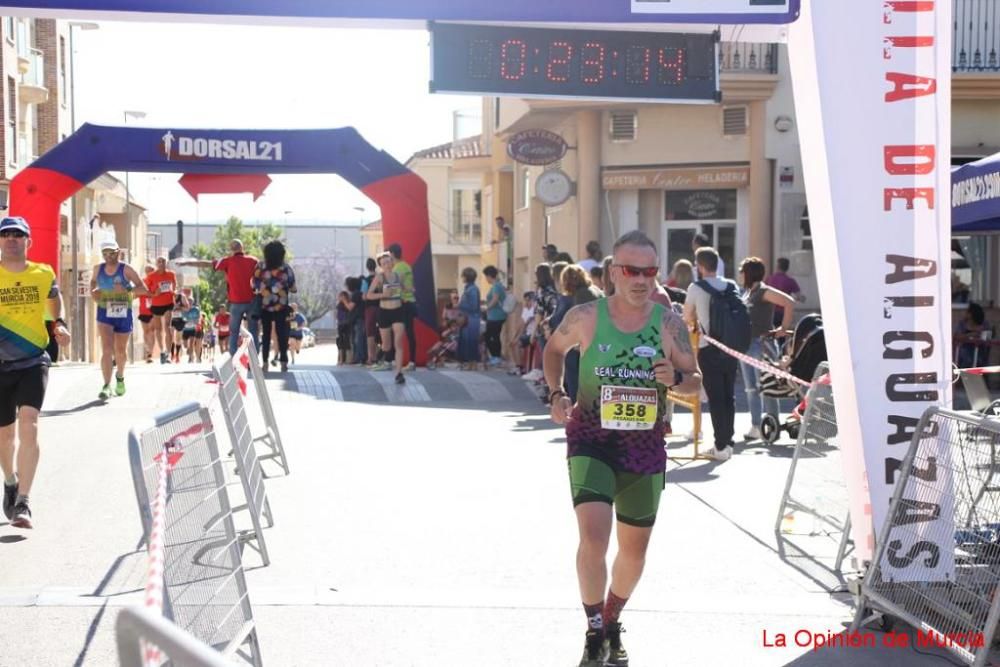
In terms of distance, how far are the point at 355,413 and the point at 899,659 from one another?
410 inches

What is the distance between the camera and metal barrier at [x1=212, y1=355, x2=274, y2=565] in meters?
7.87

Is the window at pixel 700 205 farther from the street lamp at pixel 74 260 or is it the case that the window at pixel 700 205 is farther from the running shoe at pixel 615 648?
the running shoe at pixel 615 648

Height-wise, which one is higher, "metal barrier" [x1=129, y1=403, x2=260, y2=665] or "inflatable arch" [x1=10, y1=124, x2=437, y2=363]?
"inflatable arch" [x1=10, y1=124, x2=437, y2=363]

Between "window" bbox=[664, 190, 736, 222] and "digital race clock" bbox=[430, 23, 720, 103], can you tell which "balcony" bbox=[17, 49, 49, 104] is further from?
"digital race clock" bbox=[430, 23, 720, 103]

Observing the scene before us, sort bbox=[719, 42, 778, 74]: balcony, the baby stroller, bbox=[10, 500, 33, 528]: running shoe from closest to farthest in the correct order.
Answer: bbox=[10, 500, 33, 528]: running shoe
the baby stroller
bbox=[719, 42, 778, 74]: balcony

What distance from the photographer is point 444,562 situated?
26.3 ft

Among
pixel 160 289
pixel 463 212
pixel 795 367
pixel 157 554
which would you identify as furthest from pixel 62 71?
pixel 157 554

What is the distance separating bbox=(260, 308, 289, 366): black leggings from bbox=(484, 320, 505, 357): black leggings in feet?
11.2

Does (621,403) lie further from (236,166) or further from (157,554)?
(236,166)

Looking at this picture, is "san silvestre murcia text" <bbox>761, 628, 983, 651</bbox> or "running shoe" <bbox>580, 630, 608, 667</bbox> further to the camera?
Answer: "san silvestre murcia text" <bbox>761, 628, 983, 651</bbox>

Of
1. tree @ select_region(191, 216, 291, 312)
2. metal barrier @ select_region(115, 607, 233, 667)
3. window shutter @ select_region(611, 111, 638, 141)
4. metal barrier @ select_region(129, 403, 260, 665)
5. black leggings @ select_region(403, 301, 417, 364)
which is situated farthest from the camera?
tree @ select_region(191, 216, 291, 312)

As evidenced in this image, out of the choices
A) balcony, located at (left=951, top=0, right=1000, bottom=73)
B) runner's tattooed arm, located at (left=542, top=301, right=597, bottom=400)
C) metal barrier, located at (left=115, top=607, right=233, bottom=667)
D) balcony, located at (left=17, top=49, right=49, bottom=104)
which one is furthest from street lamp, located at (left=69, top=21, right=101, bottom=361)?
metal barrier, located at (left=115, top=607, right=233, bottom=667)

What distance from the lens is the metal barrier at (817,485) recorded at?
847 centimetres

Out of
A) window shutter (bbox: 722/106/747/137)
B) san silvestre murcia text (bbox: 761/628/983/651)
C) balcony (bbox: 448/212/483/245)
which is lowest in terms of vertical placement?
san silvestre murcia text (bbox: 761/628/983/651)
